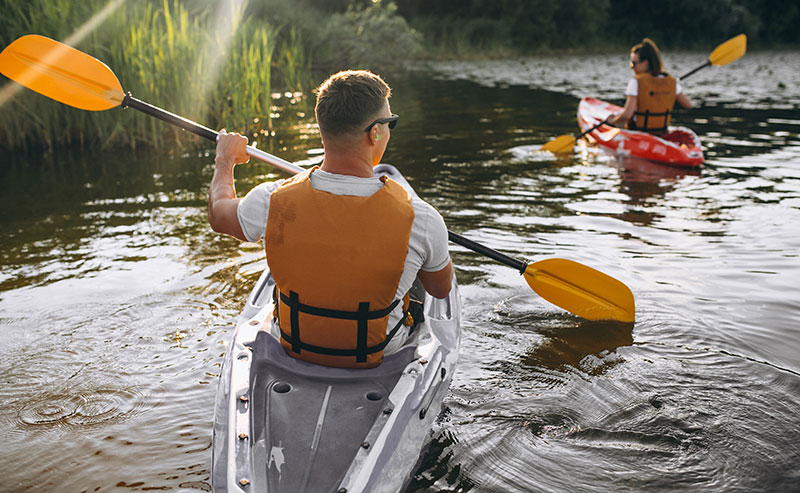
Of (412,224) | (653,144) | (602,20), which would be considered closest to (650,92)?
(653,144)

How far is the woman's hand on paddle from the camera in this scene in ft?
8.95

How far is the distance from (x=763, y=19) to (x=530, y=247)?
32135 millimetres

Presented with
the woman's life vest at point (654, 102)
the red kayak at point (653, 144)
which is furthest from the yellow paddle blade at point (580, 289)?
the woman's life vest at point (654, 102)

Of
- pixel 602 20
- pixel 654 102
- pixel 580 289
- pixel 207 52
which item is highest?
pixel 602 20

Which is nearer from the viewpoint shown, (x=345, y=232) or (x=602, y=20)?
(x=345, y=232)

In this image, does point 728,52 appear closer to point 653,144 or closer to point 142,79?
point 653,144

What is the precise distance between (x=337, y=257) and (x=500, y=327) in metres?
1.78

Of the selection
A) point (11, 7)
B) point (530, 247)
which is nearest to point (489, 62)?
point (11, 7)

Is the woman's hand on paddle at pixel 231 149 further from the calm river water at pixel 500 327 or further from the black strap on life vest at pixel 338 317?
the calm river water at pixel 500 327

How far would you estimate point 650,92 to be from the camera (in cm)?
729

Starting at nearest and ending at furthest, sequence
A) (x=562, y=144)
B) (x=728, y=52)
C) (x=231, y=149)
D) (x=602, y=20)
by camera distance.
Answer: (x=231, y=149), (x=562, y=144), (x=728, y=52), (x=602, y=20)

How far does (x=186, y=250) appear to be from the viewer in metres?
4.85

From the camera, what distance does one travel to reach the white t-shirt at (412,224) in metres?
2.11

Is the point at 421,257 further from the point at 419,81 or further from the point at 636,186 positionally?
the point at 419,81
